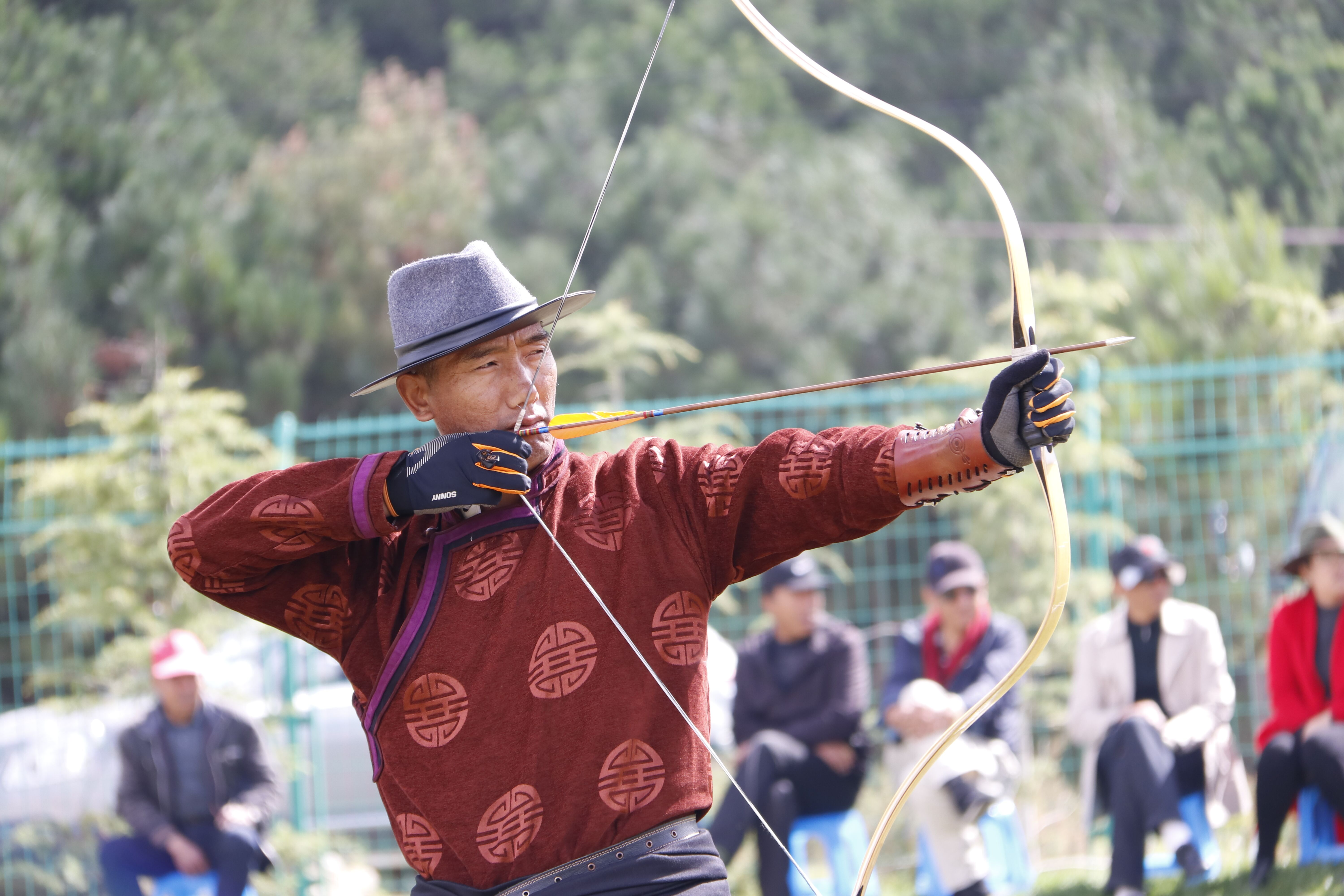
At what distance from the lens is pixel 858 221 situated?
13.8 meters

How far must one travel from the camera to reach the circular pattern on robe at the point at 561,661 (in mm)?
1874

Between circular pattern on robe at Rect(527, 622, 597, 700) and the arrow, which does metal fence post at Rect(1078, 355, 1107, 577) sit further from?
circular pattern on robe at Rect(527, 622, 597, 700)

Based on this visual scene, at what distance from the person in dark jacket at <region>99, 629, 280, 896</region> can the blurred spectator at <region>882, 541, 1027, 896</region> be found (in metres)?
2.03

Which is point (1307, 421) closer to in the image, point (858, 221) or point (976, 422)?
point (976, 422)

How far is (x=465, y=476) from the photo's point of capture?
74.9 inches

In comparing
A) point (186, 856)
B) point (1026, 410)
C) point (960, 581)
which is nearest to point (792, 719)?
point (960, 581)

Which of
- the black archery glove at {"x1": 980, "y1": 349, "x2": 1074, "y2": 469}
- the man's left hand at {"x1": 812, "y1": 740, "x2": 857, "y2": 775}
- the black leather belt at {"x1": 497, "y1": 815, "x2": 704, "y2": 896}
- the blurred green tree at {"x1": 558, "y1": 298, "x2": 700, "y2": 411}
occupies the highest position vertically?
the blurred green tree at {"x1": 558, "y1": 298, "x2": 700, "y2": 411}

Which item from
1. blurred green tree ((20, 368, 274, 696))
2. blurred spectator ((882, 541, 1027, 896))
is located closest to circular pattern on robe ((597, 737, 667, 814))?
blurred spectator ((882, 541, 1027, 896))

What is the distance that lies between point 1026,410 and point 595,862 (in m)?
0.80

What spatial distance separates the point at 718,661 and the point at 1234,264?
5643mm

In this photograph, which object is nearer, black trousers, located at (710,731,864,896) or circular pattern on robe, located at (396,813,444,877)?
circular pattern on robe, located at (396,813,444,877)

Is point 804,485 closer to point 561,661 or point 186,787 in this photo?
point 561,661

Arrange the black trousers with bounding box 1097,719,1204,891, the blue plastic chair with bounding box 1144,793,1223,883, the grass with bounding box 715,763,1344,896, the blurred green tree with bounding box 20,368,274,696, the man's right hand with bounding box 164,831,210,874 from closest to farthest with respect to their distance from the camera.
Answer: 1. the grass with bounding box 715,763,1344,896
2. the black trousers with bounding box 1097,719,1204,891
3. the blue plastic chair with bounding box 1144,793,1223,883
4. the man's right hand with bounding box 164,831,210,874
5. the blurred green tree with bounding box 20,368,274,696

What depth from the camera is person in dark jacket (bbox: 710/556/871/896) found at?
416 centimetres
